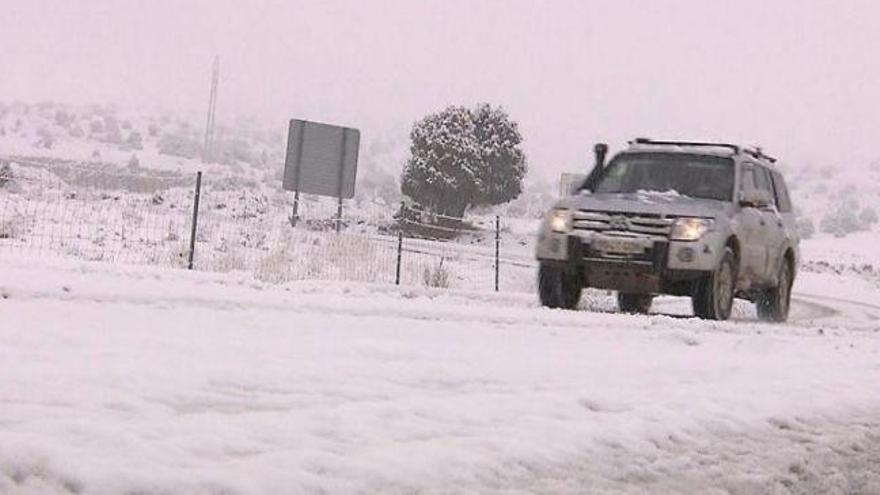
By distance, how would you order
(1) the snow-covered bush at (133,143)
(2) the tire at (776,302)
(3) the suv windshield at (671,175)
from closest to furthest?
(3) the suv windshield at (671,175), (2) the tire at (776,302), (1) the snow-covered bush at (133,143)

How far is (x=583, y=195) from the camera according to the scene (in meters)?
10.3

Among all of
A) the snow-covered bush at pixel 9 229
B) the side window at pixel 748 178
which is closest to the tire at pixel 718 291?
the side window at pixel 748 178

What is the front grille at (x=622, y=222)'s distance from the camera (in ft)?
30.9

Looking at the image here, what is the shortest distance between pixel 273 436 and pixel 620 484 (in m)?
1.06

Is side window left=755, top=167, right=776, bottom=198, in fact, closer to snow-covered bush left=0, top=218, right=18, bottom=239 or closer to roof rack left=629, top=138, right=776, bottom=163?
roof rack left=629, top=138, right=776, bottom=163

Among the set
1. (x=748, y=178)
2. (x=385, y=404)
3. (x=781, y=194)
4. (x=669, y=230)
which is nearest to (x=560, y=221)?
(x=669, y=230)

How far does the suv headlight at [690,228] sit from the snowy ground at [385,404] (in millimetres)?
2520

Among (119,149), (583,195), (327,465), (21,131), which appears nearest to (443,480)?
(327,465)

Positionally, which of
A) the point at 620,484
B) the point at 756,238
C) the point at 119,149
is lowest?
the point at 620,484

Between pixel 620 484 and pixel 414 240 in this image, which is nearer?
pixel 620 484

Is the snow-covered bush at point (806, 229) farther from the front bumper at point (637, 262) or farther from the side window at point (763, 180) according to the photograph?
the front bumper at point (637, 262)

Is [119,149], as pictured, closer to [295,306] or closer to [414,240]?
[414,240]

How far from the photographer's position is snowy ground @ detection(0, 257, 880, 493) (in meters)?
2.60

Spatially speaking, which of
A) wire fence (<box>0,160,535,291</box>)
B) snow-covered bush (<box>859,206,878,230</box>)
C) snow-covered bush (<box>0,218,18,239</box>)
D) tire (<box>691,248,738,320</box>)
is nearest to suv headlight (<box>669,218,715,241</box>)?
tire (<box>691,248,738,320</box>)
